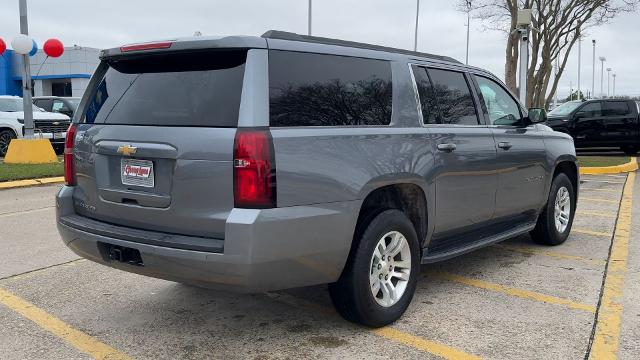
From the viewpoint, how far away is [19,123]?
15.6 m

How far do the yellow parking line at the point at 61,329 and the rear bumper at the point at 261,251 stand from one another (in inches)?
19.4

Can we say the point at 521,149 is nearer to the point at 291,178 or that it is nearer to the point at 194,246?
the point at 291,178

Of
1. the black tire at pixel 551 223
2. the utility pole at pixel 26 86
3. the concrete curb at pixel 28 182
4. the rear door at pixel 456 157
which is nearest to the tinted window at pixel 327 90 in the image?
the rear door at pixel 456 157

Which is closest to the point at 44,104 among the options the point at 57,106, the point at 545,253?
the point at 57,106

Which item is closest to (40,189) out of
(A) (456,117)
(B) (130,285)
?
(B) (130,285)

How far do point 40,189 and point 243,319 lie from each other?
7.92 metres

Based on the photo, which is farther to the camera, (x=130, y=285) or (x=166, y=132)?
(x=130, y=285)

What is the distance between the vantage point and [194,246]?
10.4 ft

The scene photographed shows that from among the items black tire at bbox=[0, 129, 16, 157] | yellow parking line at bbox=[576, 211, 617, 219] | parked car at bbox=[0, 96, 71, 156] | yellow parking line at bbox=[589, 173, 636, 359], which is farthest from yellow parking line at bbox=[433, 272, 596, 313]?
black tire at bbox=[0, 129, 16, 157]

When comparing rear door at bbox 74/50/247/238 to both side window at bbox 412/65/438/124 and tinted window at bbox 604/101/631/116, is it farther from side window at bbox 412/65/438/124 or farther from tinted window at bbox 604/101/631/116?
tinted window at bbox 604/101/631/116

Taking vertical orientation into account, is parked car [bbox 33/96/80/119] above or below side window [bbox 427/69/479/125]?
above

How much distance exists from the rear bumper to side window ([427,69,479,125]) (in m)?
1.46

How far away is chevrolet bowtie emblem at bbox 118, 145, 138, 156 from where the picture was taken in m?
3.41

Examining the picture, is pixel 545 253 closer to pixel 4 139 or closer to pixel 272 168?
pixel 272 168
